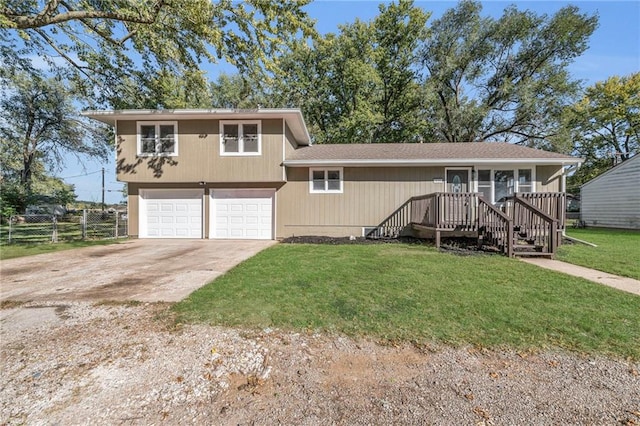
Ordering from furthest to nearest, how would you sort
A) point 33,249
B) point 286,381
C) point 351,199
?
point 351,199, point 33,249, point 286,381

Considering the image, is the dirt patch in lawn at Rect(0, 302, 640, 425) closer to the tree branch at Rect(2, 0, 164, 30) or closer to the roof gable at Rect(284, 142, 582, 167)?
the roof gable at Rect(284, 142, 582, 167)

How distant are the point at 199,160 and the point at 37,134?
2117 centimetres

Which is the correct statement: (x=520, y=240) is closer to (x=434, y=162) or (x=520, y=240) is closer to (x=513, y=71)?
(x=434, y=162)

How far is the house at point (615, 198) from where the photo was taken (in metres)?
15.0

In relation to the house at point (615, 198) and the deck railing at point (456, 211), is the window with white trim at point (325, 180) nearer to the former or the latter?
the deck railing at point (456, 211)

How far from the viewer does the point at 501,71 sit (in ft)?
68.8

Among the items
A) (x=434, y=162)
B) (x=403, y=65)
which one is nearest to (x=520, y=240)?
(x=434, y=162)

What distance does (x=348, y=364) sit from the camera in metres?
2.48

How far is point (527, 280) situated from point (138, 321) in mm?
5782

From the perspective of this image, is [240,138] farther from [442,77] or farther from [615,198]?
Answer: [615,198]

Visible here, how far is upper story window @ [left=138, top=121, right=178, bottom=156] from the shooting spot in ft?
35.1

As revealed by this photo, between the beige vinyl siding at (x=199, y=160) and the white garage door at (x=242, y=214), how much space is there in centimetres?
74

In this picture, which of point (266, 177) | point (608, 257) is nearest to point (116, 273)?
point (266, 177)

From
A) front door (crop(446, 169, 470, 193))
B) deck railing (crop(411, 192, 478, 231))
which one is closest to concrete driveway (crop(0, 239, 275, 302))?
deck railing (crop(411, 192, 478, 231))
